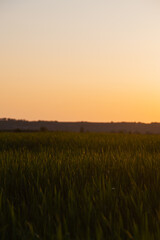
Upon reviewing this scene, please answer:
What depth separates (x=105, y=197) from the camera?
2344mm

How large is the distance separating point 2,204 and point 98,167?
60.6 inches

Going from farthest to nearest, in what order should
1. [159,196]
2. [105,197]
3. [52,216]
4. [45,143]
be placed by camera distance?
Result: [45,143], [159,196], [105,197], [52,216]

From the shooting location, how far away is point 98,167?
12.0ft

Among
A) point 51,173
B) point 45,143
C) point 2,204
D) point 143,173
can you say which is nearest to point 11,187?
point 51,173

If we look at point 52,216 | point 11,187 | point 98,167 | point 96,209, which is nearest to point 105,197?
point 96,209

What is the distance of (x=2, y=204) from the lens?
2.35 meters

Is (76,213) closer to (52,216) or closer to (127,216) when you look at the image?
(52,216)

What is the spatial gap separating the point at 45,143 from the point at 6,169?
460 centimetres

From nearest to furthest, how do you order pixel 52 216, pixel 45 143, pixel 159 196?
1. pixel 52 216
2. pixel 159 196
3. pixel 45 143

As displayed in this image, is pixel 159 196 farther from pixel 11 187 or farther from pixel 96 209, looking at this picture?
pixel 11 187

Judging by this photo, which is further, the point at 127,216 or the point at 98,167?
the point at 98,167

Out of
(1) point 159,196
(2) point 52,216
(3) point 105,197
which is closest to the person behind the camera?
(2) point 52,216

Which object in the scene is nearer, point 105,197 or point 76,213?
point 76,213

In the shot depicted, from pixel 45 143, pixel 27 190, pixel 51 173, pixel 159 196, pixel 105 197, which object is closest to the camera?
pixel 105 197
